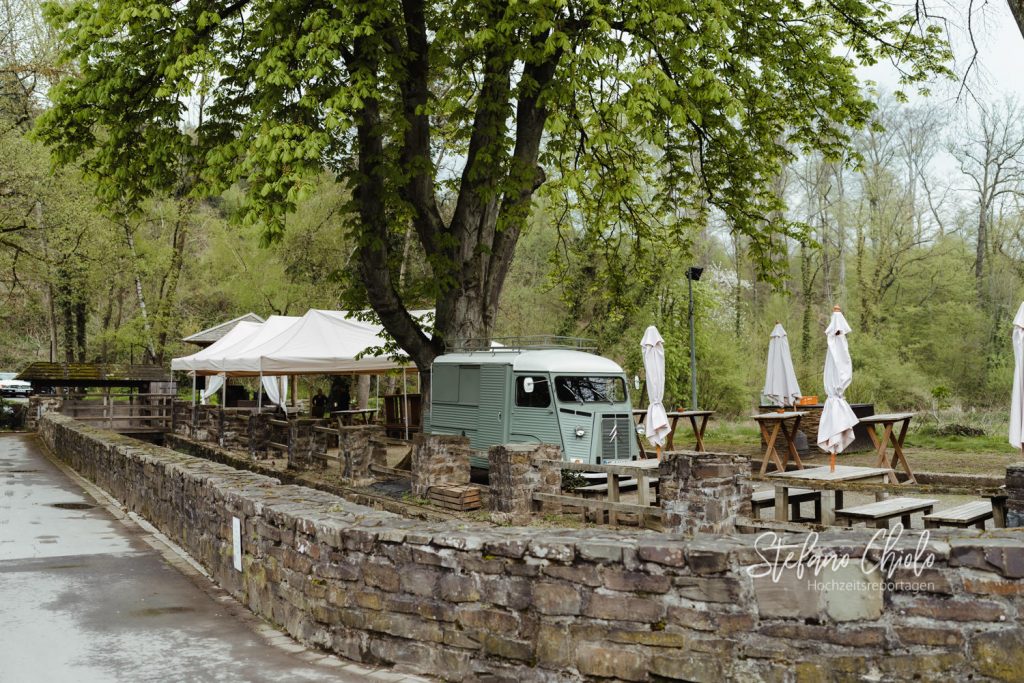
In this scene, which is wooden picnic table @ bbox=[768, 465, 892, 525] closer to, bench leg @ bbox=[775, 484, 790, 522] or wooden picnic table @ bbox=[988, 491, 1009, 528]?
bench leg @ bbox=[775, 484, 790, 522]

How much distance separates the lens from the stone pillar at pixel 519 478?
37.2 ft

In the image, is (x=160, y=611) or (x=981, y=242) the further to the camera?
(x=981, y=242)

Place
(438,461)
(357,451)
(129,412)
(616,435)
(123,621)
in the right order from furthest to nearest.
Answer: (129,412) → (357,451) → (616,435) → (438,461) → (123,621)

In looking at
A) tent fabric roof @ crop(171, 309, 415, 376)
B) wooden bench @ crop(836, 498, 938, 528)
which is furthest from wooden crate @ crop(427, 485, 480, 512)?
tent fabric roof @ crop(171, 309, 415, 376)

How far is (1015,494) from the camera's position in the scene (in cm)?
732

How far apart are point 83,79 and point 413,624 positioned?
39.5 feet

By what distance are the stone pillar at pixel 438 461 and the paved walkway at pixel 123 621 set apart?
13.5 ft

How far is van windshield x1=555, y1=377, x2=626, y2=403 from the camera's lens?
13562 mm

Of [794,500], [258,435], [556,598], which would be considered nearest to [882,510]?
[794,500]

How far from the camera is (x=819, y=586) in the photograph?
4.08m

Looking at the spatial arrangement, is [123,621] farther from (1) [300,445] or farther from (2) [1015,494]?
(1) [300,445]

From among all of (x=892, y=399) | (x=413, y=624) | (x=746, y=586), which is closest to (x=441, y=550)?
(x=413, y=624)

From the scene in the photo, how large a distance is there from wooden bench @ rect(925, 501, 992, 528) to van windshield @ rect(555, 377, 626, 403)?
6.45m

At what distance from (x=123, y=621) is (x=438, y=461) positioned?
7.06m
